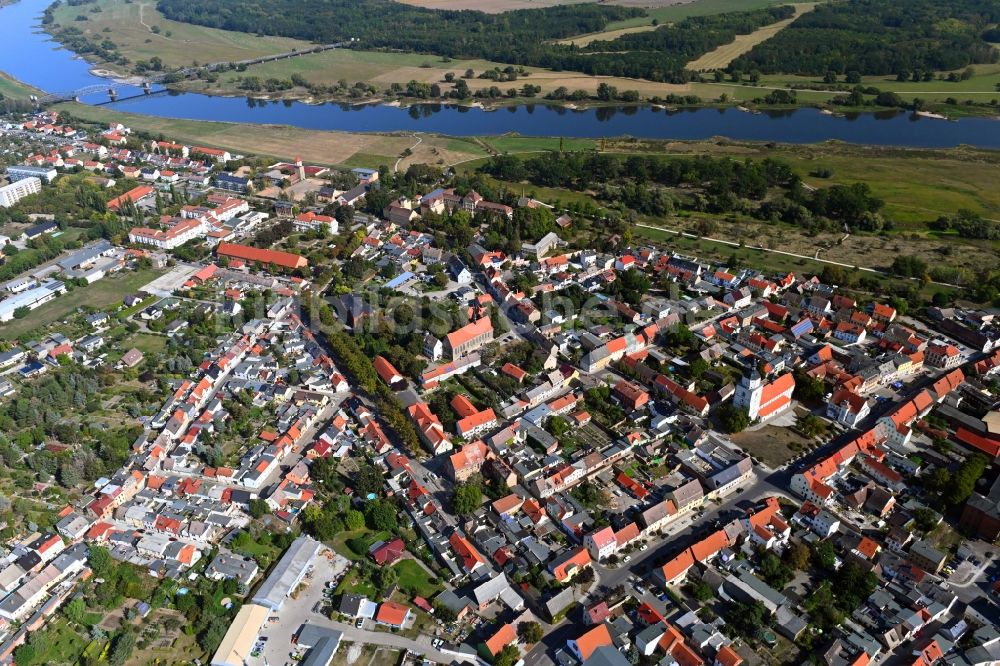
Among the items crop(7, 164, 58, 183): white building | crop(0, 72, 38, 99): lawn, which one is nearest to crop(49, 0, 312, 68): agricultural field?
crop(0, 72, 38, 99): lawn

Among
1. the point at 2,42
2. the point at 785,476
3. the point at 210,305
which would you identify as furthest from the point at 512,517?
the point at 2,42

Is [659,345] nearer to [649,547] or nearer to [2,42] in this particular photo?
[649,547]

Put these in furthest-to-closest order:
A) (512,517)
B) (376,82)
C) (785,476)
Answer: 1. (376,82)
2. (785,476)
3. (512,517)

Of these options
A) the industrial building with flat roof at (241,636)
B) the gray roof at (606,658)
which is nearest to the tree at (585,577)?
the gray roof at (606,658)

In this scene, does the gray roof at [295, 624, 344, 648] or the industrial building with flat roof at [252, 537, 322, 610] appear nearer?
the gray roof at [295, 624, 344, 648]

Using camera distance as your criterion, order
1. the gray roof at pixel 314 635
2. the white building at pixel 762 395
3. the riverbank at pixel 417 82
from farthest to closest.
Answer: the riverbank at pixel 417 82, the white building at pixel 762 395, the gray roof at pixel 314 635

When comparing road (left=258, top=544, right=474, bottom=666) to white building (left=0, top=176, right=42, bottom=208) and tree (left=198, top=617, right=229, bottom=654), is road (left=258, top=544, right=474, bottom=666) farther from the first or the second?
white building (left=0, top=176, right=42, bottom=208)

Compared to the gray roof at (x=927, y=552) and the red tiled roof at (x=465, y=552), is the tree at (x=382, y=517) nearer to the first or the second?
the red tiled roof at (x=465, y=552)
